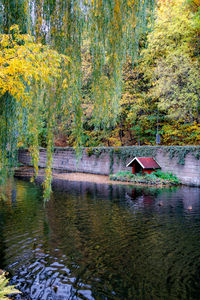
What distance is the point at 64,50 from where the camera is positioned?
3520mm

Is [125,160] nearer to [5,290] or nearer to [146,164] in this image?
[146,164]

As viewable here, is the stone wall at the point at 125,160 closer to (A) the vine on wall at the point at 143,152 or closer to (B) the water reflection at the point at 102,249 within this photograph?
(A) the vine on wall at the point at 143,152

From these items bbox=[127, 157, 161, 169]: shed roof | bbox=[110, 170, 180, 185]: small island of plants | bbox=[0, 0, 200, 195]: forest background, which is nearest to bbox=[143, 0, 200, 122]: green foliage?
bbox=[127, 157, 161, 169]: shed roof

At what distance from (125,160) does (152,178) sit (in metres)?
4.13

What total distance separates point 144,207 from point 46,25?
8179mm

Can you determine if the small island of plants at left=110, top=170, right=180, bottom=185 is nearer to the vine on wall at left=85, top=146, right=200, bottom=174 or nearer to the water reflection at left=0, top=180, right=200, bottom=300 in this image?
the vine on wall at left=85, top=146, right=200, bottom=174

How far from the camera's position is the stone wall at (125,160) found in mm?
16250

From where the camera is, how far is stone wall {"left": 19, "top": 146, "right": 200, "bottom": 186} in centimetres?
1625

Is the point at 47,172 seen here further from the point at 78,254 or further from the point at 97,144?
the point at 97,144

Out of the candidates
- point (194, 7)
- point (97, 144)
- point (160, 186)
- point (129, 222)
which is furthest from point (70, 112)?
point (97, 144)

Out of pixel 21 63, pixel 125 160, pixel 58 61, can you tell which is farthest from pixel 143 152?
pixel 21 63

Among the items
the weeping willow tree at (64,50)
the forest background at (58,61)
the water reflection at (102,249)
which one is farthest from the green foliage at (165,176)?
the weeping willow tree at (64,50)

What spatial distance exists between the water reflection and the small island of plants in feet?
18.0

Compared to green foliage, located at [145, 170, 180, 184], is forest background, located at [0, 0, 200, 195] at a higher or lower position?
higher
